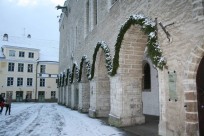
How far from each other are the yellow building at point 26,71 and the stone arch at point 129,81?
34498 millimetres

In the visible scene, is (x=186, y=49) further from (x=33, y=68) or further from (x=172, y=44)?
(x=33, y=68)

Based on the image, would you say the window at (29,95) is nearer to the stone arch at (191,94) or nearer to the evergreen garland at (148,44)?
the evergreen garland at (148,44)

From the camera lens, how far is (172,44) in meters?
6.65

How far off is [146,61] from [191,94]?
928 centimetres

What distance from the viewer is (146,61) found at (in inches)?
592

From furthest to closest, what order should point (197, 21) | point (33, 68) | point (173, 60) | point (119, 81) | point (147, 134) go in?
point (33, 68) < point (119, 81) < point (147, 134) < point (173, 60) < point (197, 21)

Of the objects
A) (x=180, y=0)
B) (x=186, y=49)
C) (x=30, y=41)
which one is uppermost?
(x=30, y=41)

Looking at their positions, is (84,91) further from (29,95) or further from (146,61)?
(29,95)

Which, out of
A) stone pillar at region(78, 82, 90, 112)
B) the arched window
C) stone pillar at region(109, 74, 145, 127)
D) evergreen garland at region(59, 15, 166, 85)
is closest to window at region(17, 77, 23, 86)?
stone pillar at region(78, 82, 90, 112)

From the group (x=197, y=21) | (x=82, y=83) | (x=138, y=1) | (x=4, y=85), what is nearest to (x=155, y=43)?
(x=197, y=21)

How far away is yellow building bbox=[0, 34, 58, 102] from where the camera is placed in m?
41.3

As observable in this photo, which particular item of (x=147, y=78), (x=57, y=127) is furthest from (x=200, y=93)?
(x=147, y=78)

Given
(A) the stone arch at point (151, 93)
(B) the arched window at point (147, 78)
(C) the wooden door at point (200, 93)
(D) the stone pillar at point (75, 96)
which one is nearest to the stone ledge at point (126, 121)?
(A) the stone arch at point (151, 93)

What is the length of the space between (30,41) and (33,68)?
6936 mm
